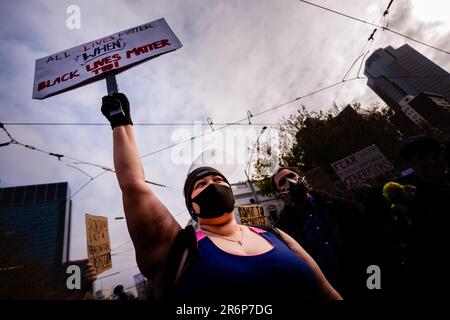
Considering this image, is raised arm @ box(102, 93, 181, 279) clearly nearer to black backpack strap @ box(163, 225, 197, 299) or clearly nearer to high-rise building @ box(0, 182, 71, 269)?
black backpack strap @ box(163, 225, 197, 299)

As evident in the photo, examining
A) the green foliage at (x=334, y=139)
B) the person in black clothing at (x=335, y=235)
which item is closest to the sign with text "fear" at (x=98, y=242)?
the person in black clothing at (x=335, y=235)

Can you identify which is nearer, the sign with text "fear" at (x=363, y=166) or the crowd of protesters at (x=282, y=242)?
the crowd of protesters at (x=282, y=242)

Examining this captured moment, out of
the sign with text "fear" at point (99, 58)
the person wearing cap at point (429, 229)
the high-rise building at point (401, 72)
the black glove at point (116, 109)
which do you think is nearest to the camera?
the black glove at point (116, 109)

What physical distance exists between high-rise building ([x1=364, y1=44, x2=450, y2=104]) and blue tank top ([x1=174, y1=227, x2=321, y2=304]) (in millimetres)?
119527

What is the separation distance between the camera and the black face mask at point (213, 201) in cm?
167

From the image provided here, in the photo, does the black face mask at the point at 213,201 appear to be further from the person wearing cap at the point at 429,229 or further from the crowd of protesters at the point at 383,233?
the person wearing cap at the point at 429,229

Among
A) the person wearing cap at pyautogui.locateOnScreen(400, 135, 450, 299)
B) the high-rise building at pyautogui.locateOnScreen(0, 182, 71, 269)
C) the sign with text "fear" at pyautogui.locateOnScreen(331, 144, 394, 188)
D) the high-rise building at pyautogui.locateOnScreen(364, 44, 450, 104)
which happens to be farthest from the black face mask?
the high-rise building at pyautogui.locateOnScreen(364, 44, 450, 104)

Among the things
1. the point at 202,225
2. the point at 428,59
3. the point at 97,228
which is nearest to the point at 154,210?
the point at 202,225

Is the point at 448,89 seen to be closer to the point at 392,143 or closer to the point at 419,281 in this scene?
the point at 392,143

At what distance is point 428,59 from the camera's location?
113m

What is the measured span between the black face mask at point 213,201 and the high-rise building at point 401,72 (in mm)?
119232

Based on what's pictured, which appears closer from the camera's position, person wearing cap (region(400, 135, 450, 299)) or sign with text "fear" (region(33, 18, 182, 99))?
person wearing cap (region(400, 135, 450, 299))

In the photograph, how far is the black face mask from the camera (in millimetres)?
1668
